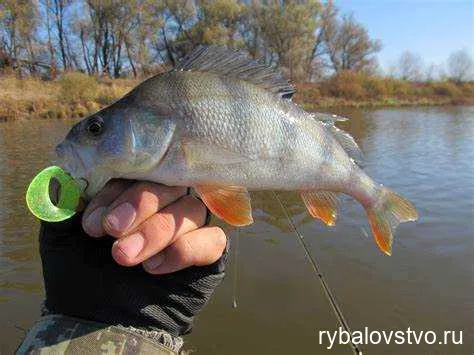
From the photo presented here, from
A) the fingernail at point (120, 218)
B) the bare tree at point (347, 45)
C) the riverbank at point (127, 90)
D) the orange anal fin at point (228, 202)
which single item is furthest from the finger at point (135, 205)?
the bare tree at point (347, 45)

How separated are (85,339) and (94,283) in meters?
0.21

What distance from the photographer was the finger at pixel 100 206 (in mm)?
1458

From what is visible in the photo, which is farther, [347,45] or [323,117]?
[347,45]

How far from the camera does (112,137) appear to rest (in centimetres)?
158

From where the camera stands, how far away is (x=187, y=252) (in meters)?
1.57

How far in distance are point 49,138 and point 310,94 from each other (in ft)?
89.7

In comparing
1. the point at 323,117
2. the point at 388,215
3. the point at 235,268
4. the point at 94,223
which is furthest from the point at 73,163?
the point at 235,268

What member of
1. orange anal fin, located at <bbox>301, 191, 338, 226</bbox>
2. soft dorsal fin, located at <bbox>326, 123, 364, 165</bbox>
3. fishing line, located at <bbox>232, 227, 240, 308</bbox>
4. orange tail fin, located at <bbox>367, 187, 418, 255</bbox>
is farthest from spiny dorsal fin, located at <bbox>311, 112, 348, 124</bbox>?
fishing line, located at <bbox>232, 227, 240, 308</bbox>

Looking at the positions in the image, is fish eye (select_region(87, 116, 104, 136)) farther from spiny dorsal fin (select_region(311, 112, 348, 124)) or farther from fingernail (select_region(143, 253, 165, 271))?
spiny dorsal fin (select_region(311, 112, 348, 124))

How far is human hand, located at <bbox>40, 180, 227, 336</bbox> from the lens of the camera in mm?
1484

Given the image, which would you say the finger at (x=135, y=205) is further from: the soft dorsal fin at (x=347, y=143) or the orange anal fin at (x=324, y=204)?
the soft dorsal fin at (x=347, y=143)

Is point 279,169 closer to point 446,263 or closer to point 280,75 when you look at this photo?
point 280,75

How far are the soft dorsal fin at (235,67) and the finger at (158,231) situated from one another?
0.54 meters

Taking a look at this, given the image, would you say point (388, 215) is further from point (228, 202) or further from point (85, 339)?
point (85, 339)
